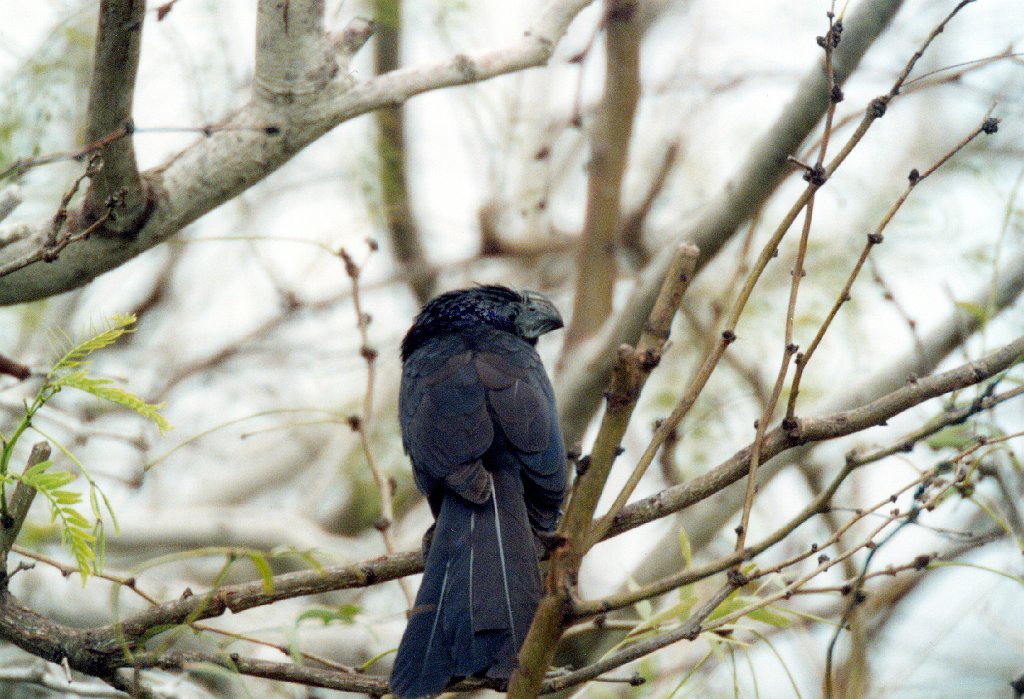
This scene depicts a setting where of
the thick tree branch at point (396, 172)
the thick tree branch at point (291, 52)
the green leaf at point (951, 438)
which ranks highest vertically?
the thick tree branch at point (396, 172)

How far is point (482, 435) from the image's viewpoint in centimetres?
341

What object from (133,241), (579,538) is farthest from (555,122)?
(579,538)

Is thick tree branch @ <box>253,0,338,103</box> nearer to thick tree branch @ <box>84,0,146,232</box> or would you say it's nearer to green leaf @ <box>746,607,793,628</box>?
thick tree branch @ <box>84,0,146,232</box>

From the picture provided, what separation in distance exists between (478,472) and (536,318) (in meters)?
1.34

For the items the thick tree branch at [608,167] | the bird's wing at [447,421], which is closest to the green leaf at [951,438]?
the bird's wing at [447,421]

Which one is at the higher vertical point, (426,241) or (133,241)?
(426,241)

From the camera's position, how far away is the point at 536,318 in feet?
14.7

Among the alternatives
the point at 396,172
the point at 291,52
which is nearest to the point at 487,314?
the point at 291,52

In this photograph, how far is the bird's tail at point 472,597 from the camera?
2.60m

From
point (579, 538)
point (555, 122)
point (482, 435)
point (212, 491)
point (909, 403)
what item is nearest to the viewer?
point (579, 538)

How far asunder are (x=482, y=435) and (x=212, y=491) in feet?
17.9

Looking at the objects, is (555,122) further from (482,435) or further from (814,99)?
(482,435)

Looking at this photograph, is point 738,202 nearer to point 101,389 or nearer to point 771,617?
point 771,617

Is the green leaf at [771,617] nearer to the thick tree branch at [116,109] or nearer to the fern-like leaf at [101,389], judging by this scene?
the fern-like leaf at [101,389]
